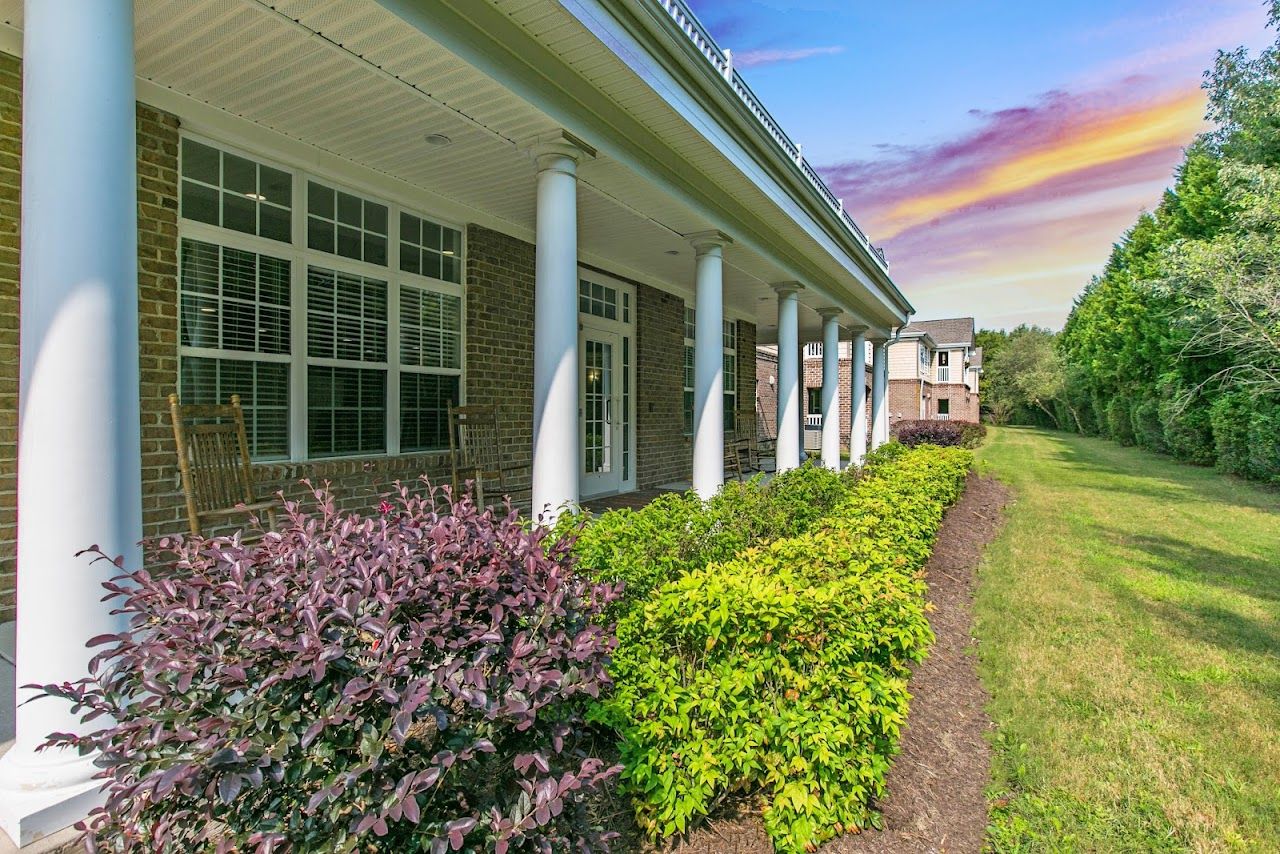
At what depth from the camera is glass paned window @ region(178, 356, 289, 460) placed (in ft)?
13.9

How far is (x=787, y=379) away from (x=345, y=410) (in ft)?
18.4

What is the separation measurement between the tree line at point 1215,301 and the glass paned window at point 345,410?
13.8m

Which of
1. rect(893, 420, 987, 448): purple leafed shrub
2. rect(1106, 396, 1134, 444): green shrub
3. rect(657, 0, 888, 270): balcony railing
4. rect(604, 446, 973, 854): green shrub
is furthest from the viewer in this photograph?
rect(1106, 396, 1134, 444): green shrub

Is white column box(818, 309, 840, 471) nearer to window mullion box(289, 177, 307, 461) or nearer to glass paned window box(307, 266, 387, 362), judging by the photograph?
glass paned window box(307, 266, 387, 362)

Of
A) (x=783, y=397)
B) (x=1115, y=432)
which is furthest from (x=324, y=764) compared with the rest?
(x=1115, y=432)

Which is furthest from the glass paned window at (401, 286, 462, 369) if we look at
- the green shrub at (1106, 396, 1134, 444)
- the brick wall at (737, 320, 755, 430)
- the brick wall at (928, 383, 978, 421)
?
the brick wall at (928, 383, 978, 421)

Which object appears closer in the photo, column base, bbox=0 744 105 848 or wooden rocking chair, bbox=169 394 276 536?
column base, bbox=0 744 105 848

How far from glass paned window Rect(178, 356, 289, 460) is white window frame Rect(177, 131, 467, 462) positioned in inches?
1.8

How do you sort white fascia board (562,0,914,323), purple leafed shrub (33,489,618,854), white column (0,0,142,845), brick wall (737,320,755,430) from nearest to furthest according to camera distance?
purple leafed shrub (33,489,618,854), white column (0,0,142,845), white fascia board (562,0,914,323), brick wall (737,320,755,430)

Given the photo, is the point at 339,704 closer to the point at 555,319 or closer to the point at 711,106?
the point at 555,319

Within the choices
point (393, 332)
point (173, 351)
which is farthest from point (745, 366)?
point (173, 351)

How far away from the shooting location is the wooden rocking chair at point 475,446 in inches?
222

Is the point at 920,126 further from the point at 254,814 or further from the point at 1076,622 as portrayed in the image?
the point at 254,814

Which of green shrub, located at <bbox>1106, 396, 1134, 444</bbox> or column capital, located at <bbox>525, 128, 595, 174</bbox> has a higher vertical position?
column capital, located at <bbox>525, 128, 595, 174</bbox>
